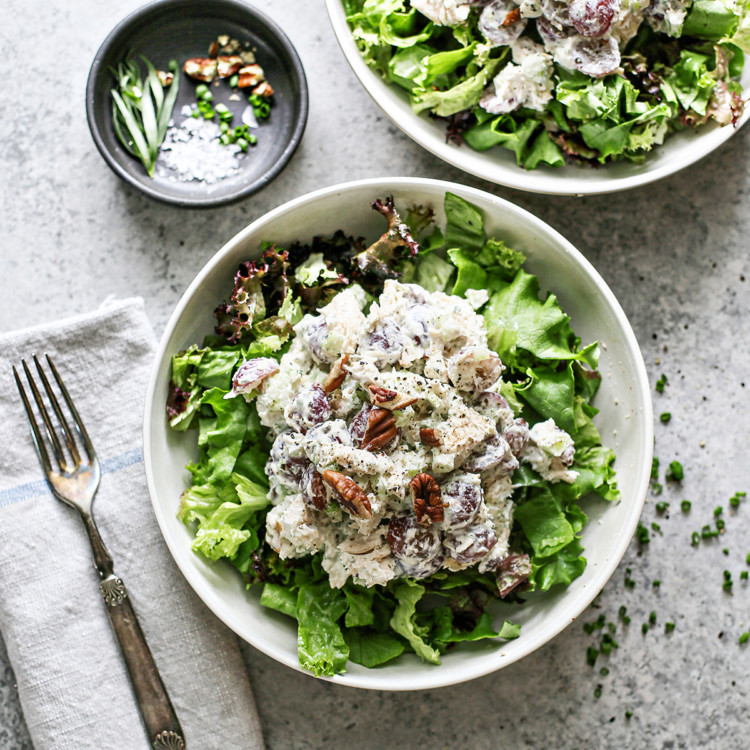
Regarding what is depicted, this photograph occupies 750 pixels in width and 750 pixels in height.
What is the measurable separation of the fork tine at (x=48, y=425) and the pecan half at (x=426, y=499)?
3.75 feet

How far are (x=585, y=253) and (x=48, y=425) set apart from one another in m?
1.84

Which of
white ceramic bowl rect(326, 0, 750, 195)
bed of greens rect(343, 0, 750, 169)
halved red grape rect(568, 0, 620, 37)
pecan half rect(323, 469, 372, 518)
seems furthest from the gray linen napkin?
halved red grape rect(568, 0, 620, 37)

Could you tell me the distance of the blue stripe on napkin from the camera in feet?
7.75

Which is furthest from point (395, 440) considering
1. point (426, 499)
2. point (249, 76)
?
point (249, 76)

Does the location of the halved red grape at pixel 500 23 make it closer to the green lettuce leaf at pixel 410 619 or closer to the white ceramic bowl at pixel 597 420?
the white ceramic bowl at pixel 597 420

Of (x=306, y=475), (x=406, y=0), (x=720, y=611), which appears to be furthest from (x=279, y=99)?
(x=720, y=611)

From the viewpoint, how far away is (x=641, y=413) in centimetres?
217

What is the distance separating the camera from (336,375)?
2002 mm

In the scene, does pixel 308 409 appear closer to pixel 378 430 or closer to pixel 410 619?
pixel 378 430

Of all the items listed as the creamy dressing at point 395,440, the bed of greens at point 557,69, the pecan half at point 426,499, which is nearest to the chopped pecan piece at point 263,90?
the bed of greens at point 557,69

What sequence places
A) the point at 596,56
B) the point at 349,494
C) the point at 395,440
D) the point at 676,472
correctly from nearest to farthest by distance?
the point at 349,494
the point at 395,440
the point at 596,56
the point at 676,472

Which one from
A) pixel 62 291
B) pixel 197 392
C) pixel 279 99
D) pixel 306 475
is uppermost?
pixel 279 99

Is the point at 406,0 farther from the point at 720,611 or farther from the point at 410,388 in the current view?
the point at 720,611

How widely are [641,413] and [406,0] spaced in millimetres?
1473
